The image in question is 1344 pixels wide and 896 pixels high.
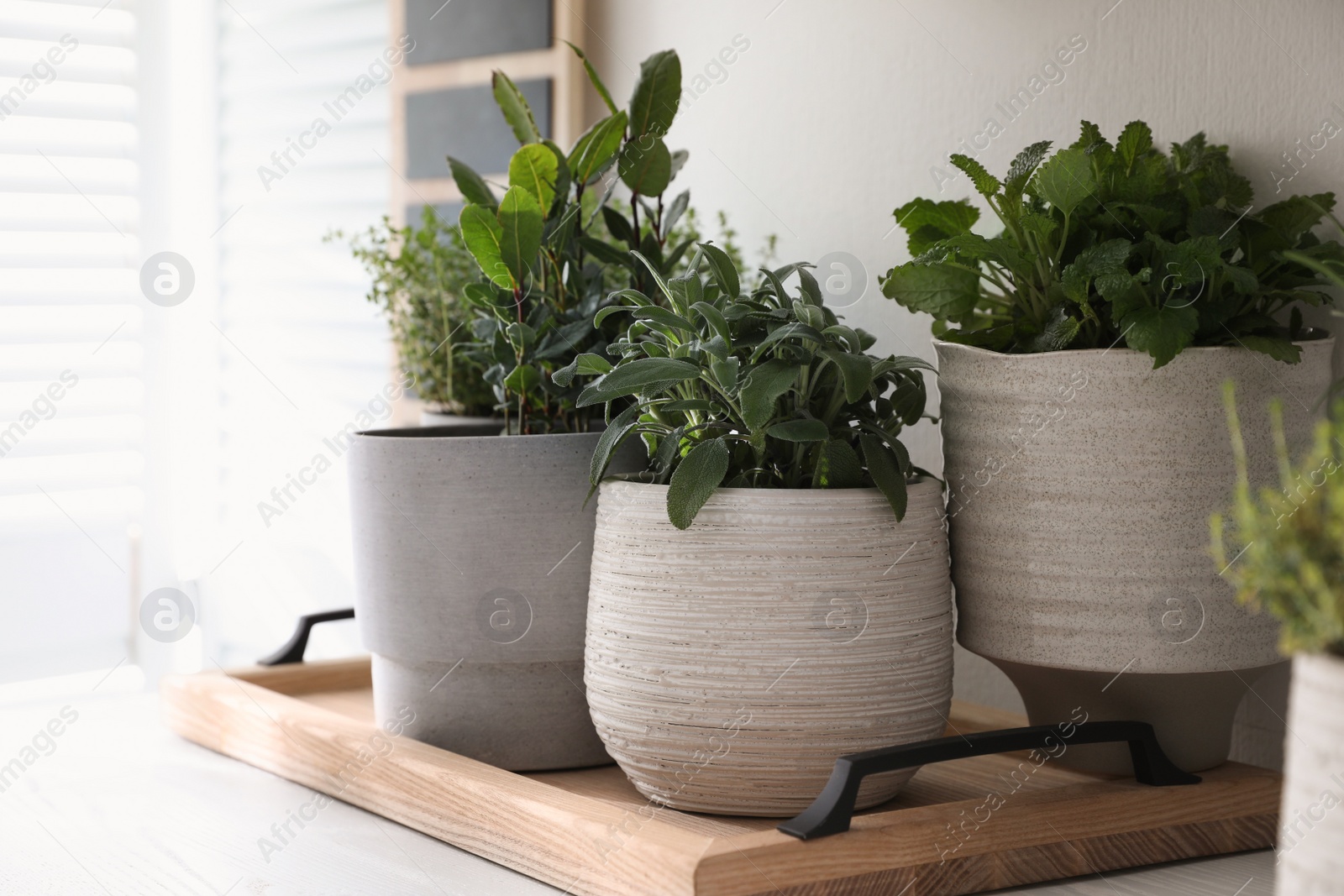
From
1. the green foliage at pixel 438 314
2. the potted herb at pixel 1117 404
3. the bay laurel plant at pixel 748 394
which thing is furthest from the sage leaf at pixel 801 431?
the green foliage at pixel 438 314

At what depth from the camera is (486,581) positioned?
2.60 ft

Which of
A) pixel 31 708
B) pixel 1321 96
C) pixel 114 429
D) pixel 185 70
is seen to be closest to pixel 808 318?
pixel 1321 96

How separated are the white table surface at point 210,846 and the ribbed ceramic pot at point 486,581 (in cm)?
Answer: 10

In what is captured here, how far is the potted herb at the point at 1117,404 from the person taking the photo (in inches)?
26.4

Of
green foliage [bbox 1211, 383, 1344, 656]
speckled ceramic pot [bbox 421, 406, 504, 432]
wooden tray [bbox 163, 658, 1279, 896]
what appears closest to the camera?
green foliage [bbox 1211, 383, 1344, 656]

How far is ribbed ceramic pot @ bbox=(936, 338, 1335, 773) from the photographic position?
0.67 m

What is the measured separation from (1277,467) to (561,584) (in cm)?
42

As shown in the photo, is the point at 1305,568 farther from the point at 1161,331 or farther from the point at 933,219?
the point at 933,219

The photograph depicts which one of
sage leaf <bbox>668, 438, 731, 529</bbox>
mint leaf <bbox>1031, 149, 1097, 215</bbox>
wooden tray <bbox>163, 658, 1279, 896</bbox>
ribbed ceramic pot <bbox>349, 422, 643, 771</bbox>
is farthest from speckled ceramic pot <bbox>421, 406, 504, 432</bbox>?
mint leaf <bbox>1031, 149, 1097, 215</bbox>

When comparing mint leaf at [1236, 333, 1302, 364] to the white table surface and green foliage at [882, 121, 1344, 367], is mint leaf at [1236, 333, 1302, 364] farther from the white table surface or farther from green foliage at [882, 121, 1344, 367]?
the white table surface

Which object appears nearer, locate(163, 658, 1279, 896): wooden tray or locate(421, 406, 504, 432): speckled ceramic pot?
locate(163, 658, 1279, 896): wooden tray

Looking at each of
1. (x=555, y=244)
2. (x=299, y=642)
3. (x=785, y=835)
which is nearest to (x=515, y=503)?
(x=555, y=244)

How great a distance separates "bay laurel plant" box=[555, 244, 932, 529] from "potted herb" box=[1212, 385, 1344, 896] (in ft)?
0.85

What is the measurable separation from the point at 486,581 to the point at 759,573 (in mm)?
220
